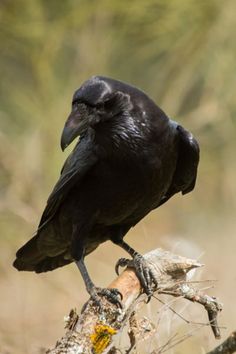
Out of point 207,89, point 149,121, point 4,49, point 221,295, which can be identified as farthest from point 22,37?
point 149,121

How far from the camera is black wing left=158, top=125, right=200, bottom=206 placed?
4.55m

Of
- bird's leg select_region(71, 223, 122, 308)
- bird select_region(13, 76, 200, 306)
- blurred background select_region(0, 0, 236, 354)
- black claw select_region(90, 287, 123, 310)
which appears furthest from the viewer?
blurred background select_region(0, 0, 236, 354)

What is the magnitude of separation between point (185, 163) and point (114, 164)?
50 cm

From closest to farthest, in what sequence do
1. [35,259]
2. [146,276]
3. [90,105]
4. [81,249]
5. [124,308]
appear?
[124,308] < [90,105] < [146,276] < [81,249] < [35,259]

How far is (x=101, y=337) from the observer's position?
3.71 m

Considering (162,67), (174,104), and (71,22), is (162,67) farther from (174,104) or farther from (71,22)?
(71,22)

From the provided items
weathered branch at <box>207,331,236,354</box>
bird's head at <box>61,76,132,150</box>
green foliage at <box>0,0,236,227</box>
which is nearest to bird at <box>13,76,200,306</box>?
bird's head at <box>61,76,132,150</box>

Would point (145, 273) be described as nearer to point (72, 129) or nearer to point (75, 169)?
point (75, 169)

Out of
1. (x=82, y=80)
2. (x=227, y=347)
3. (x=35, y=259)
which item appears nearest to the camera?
(x=227, y=347)

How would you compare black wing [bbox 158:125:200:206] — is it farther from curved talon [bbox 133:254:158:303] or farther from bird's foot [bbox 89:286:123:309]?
bird's foot [bbox 89:286:123:309]

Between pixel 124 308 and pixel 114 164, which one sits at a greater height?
pixel 114 164

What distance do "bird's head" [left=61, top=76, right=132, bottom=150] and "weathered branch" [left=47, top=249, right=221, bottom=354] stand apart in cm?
71

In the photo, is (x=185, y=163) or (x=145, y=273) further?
(x=185, y=163)

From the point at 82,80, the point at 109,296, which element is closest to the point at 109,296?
the point at 109,296
